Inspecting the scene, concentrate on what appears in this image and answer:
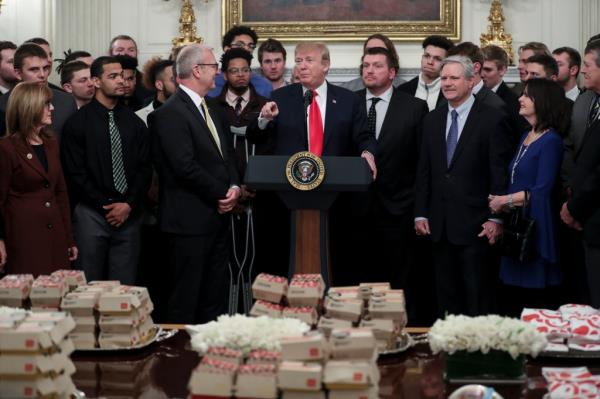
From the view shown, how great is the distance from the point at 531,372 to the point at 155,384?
1.30 meters

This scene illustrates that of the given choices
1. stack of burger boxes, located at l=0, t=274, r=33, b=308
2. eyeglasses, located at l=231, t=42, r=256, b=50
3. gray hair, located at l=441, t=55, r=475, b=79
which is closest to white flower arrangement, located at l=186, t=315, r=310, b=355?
stack of burger boxes, located at l=0, t=274, r=33, b=308

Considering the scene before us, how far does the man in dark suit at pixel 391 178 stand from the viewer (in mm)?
6891

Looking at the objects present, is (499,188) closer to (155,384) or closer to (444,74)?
(444,74)

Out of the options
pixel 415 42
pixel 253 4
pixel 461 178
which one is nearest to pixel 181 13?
pixel 253 4

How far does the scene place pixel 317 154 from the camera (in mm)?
6512

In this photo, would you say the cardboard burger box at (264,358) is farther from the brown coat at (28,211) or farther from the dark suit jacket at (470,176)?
the dark suit jacket at (470,176)

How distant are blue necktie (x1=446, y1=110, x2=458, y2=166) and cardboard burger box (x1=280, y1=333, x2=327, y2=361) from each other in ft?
12.0

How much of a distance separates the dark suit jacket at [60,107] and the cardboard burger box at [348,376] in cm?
426

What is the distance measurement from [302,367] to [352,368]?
0.45 feet

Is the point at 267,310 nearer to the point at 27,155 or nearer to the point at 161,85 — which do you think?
the point at 27,155

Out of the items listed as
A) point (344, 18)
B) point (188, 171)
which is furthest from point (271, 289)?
point (344, 18)

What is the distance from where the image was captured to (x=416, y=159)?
7.02 m

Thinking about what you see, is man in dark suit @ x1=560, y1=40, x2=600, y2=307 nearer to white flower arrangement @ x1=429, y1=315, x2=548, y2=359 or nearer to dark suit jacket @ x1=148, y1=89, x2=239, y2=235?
dark suit jacket @ x1=148, y1=89, x2=239, y2=235

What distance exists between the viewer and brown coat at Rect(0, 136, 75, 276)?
5.94 m
